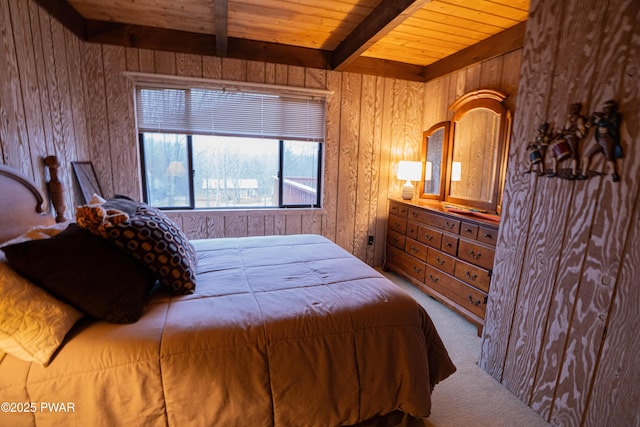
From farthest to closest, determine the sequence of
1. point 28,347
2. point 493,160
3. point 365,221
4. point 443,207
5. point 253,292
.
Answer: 1. point 365,221
2. point 443,207
3. point 493,160
4. point 253,292
5. point 28,347

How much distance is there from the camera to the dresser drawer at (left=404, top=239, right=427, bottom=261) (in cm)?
306

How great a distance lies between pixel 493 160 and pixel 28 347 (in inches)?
127

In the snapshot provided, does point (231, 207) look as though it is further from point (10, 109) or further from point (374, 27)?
point (374, 27)

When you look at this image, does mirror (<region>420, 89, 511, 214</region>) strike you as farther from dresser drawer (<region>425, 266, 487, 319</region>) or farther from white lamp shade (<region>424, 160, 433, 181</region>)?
dresser drawer (<region>425, 266, 487, 319</region>)

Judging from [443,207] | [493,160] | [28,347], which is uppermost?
[493,160]

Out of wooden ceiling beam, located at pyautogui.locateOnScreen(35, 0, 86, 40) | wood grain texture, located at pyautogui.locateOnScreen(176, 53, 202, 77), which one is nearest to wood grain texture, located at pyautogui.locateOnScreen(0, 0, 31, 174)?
wooden ceiling beam, located at pyautogui.locateOnScreen(35, 0, 86, 40)

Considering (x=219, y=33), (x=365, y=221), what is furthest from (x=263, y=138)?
(x=365, y=221)

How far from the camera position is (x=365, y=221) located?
3.72 m

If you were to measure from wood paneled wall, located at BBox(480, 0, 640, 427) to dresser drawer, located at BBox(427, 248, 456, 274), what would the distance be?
0.81 metres

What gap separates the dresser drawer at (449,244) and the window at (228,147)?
1.43 m

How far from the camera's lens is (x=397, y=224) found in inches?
138

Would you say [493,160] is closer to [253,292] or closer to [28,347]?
[253,292]

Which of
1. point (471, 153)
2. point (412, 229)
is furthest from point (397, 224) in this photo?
point (471, 153)

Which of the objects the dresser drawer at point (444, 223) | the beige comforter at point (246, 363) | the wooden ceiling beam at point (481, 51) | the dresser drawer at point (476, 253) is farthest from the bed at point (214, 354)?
the wooden ceiling beam at point (481, 51)
